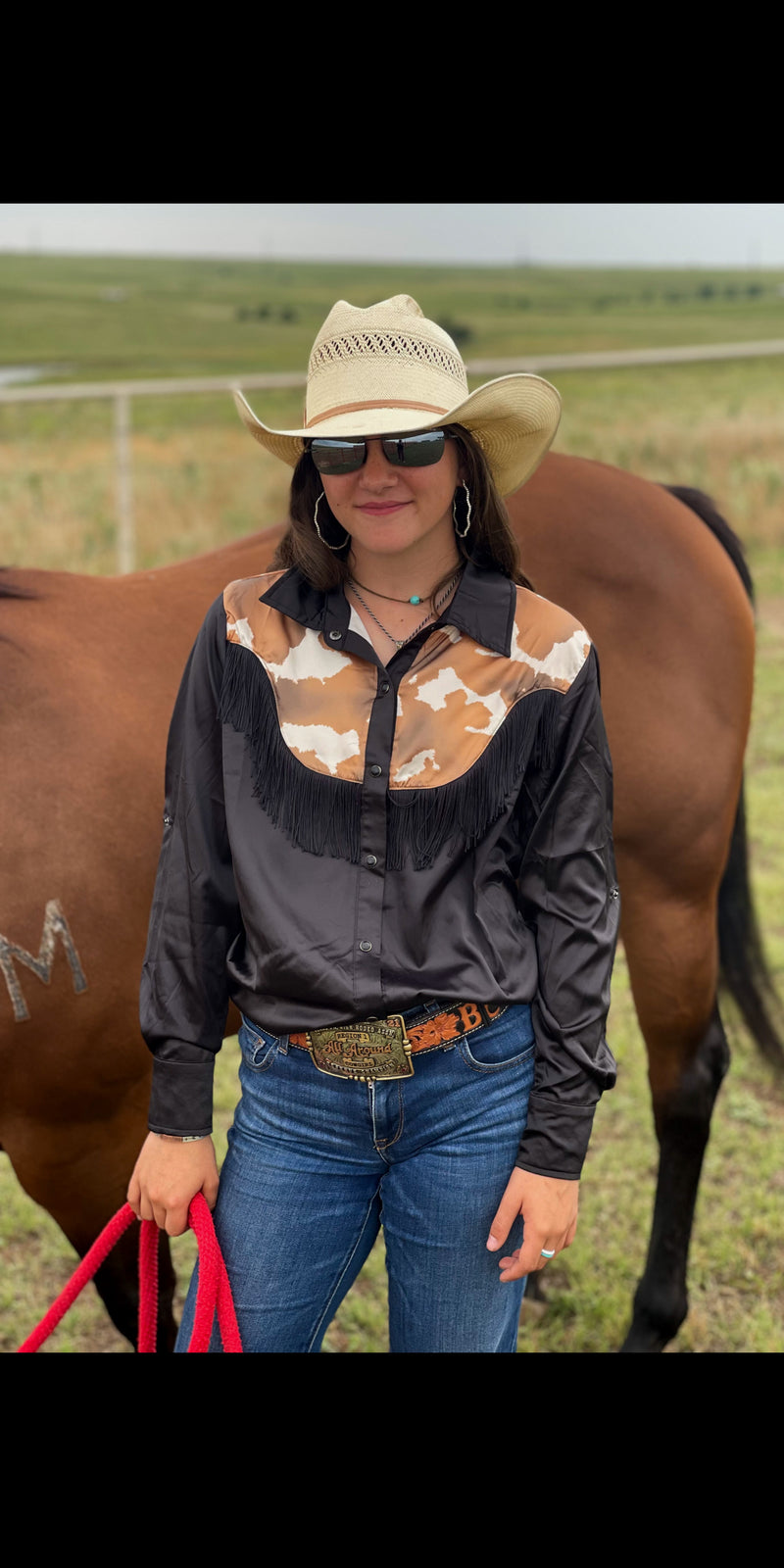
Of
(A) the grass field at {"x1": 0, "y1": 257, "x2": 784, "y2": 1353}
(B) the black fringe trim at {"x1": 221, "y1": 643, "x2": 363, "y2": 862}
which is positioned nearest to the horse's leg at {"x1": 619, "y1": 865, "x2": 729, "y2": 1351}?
(A) the grass field at {"x1": 0, "y1": 257, "x2": 784, "y2": 1353}

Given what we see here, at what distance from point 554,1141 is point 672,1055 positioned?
145 cm

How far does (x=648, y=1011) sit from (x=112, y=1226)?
159 cm

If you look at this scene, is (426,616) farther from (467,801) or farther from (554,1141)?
(554,1141)

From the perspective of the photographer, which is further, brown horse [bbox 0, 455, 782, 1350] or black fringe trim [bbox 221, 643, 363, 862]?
brown horse [bbox 0, 455, 782, 1350]

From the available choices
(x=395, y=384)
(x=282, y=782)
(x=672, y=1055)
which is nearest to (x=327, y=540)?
(x=395, y=384)

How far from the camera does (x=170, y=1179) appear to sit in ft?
5.06

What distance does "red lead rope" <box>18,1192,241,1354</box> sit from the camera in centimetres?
151

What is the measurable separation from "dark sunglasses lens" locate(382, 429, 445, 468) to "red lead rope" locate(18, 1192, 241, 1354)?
39.6 inches

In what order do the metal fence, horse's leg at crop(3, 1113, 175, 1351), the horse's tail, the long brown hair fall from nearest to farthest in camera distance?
the long brown hair, horse's leg at crop(3, 1113, 175, 1351), the horse's tail, the metal fence

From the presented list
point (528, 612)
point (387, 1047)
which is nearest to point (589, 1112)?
point (387, 1047)

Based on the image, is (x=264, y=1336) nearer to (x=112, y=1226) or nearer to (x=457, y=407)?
(x=112, y=1226)

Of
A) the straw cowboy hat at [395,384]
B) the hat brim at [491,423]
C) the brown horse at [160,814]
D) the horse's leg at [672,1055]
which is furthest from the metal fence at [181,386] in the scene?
the straw cowboy hat at [395,384]

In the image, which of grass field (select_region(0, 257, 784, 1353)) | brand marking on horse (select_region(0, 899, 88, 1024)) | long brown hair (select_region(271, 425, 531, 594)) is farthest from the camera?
grass field (select_region(0, 257, 784, 1353))

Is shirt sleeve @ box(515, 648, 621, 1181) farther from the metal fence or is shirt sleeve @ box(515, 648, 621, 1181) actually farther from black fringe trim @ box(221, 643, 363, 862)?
the metal fence
